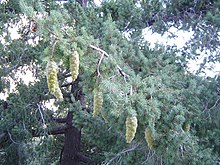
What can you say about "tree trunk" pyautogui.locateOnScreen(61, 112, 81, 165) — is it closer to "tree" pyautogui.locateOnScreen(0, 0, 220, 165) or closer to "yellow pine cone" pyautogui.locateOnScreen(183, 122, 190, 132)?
"tree" pyautogui.locateOnScreen(0, 0, 220, 165)

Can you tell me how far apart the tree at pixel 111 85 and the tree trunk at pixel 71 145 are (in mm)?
21

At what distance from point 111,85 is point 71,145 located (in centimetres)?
540

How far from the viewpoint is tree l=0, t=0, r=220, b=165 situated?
2977 millimetres

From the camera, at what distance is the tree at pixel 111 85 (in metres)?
2.98

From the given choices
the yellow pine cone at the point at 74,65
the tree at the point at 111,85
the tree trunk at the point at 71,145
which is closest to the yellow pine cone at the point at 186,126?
the tree at the point at 111,85

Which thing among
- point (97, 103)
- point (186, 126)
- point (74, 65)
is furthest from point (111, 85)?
point (186, 126)

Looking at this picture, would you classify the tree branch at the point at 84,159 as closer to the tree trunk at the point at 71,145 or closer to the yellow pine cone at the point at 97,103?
the tree trunk at the point at 71,145

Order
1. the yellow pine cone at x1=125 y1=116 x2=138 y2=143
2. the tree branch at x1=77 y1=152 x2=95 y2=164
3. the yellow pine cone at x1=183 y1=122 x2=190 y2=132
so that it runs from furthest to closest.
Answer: the tree branch at x1=77 y1=152 x2=95 y2=164 < the yellow pine cone at x1=183 y1=122 x2=190 y2=132 < the yellow pine cone at x1=125 y1=116 x2=138 y2=143

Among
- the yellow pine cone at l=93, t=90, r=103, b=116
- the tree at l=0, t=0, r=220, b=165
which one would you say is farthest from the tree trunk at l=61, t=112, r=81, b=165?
the yellow pine cone at l=93, t=90, r=103, b=116

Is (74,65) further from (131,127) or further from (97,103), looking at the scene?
(131,127)

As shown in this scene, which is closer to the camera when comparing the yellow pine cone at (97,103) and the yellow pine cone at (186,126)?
the yellow pine cone at (97,103)

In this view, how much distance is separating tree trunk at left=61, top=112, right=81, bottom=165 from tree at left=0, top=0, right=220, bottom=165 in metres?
0.02

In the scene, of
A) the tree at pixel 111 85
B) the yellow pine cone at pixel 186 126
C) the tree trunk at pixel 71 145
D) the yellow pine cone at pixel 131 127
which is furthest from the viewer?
the tree trunk at pixel 71 145

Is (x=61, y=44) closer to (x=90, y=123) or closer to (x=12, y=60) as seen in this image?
(x=90, y=123)
